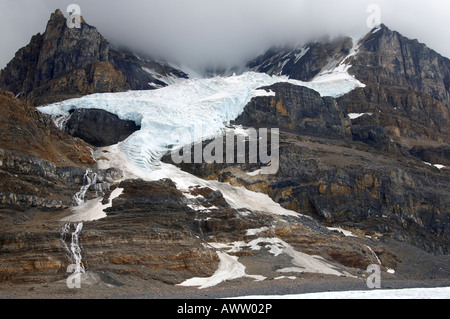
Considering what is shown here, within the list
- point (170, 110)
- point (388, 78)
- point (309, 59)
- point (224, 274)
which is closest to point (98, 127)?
point (170, 110)

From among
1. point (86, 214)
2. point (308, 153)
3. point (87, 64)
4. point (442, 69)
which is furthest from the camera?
point (442, 69)

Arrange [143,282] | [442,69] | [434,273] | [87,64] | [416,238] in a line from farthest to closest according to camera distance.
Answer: [442,69] → [87,64] → [416,238] → [434,273] → [143,282]

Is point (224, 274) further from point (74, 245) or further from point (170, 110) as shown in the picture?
point (170, 110)

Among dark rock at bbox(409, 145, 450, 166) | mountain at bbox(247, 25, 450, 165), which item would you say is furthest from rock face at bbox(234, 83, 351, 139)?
dark rock at bbox(409, 145, 450, 166)

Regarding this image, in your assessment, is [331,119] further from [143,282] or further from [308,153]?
[143,282]

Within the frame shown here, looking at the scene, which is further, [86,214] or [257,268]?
[86,214]

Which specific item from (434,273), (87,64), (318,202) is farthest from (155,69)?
(434,273)
